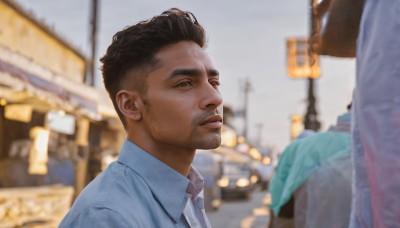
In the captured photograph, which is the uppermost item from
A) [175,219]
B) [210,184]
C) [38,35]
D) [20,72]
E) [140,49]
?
[38,35]

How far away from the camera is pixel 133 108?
1730 mm

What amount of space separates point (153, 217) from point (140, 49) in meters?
0.57

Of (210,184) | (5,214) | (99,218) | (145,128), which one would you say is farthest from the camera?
(210,184)

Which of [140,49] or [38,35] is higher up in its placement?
[38,35]

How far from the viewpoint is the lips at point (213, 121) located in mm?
1679

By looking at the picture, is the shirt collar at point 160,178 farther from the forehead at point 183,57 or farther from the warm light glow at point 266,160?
the warm light glow at point 266,160

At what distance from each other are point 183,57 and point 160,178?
415 mm

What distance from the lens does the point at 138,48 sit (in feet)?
5.67

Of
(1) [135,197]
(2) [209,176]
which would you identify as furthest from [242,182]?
(1) [135,197]

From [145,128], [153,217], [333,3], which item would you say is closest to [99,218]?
[153,217]

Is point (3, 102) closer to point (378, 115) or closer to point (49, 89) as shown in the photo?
point (49, 89)

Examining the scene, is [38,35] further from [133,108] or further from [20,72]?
[133,108]

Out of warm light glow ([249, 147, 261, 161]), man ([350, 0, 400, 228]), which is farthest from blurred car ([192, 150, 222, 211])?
warm light glow ([249, 147, 261, 161])

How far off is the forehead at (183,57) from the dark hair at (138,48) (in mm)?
18
